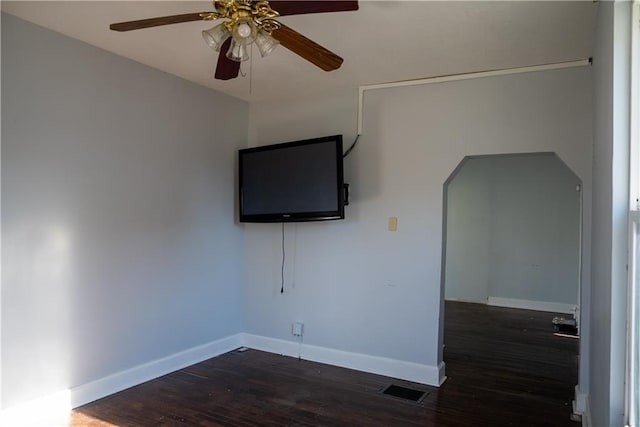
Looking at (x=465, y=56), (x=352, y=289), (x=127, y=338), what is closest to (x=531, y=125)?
(x=465, y=56)

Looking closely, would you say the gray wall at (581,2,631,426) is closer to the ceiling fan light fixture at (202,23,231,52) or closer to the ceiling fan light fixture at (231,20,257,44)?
the ceiling fan light fixture at (231,20,257,44)

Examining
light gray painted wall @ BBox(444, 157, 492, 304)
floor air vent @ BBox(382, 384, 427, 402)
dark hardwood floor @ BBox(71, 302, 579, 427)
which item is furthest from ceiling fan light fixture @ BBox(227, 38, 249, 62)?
light gray painted wall @ BBox(444, 157, 492, 304)

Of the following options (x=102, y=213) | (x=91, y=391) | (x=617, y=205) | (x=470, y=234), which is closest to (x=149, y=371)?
(x=91, y=391)

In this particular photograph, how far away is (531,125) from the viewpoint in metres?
3.28

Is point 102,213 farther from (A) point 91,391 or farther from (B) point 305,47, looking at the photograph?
(B) point 305,47

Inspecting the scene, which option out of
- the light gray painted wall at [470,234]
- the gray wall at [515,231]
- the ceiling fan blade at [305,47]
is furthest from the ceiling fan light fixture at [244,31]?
the gray wall at [515,231]

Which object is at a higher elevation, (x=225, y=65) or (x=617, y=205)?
(x=225, y=65)

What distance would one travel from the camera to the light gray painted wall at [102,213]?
2730 millimetres

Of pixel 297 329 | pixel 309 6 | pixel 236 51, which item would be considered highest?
pixel 309 6

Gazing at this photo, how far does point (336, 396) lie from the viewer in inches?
130

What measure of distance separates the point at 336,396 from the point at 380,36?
2531mm

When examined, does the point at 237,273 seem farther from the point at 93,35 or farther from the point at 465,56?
the point at 465,56

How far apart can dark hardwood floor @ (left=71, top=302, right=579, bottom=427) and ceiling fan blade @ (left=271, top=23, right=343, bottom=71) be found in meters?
2.21

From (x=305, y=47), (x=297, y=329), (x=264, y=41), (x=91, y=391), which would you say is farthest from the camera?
(x=297, y=329)
